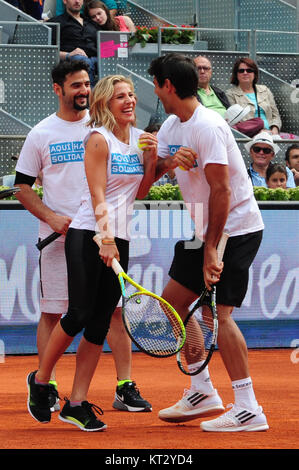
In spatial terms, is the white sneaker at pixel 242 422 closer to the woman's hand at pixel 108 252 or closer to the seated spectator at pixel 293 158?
the woman's hand at pixel 108 252

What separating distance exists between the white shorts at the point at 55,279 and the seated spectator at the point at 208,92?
6.07 meters

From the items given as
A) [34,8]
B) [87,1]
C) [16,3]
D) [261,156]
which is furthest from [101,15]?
[261,156]

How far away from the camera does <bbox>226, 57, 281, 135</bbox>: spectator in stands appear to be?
12680 millimetres

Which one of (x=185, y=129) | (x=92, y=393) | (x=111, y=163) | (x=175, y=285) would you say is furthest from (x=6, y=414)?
(x=185, y=129)

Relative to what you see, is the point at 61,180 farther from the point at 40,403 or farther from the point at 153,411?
the point at 153,411

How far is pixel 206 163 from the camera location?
5129 millimetres

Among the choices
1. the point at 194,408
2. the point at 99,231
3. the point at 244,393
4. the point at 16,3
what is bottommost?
the point at 194,408

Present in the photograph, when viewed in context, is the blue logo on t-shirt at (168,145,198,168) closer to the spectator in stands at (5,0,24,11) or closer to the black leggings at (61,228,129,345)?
the black leggings at (61,228,129,345)

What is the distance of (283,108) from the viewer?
1402 centimetres

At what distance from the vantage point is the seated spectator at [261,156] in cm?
1053

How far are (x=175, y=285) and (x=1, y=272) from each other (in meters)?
3.31

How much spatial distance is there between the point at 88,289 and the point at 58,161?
1.17m
